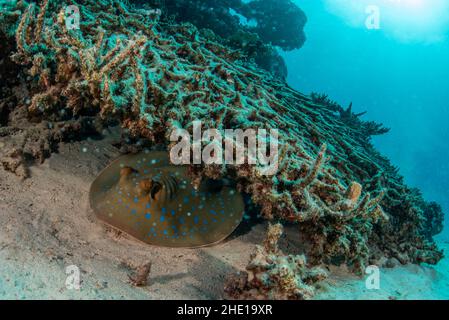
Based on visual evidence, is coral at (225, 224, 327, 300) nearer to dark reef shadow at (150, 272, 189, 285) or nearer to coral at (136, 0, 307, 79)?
dark reef shadow at (150, 272, 189, 285)

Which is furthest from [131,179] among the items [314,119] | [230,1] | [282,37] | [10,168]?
[282,37]

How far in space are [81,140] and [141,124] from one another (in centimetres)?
180

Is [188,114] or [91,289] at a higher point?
[188,114]

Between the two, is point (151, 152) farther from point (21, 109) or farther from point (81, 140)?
point (21, 109)

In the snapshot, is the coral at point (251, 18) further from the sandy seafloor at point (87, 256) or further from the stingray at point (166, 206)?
the sandy seafloor at point (87, 256)

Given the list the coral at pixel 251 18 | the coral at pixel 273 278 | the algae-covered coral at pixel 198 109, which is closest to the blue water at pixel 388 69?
the coral at pixel 251 18

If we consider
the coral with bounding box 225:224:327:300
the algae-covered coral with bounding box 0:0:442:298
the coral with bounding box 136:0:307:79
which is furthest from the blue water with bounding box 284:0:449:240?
the coral with bounding box 225:224:327:300

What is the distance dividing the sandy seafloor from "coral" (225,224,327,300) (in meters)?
0.27

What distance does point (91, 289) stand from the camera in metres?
2.71

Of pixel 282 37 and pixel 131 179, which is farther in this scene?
pixel 282 37

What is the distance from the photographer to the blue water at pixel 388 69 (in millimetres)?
75562

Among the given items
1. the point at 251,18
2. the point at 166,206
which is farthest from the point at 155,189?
the point at 251,18

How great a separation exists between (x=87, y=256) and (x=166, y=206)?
1014 mm

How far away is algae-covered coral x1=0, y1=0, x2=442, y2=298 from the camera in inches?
159
